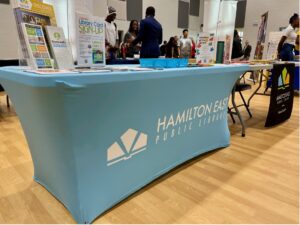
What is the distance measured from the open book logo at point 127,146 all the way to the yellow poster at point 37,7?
28.0 inches

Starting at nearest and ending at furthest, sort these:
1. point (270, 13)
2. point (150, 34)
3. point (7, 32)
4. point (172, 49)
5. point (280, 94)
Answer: point (280, 94), point (150, 34), point (172, 49), point (7, 32), point (270, 13)

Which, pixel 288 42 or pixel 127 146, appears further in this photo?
pixel 288 42

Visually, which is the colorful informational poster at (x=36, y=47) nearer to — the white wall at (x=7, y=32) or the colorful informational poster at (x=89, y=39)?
the colorful informational poster at (x=89, y=39)

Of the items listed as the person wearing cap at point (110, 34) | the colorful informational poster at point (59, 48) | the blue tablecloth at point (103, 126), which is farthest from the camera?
the person wearing cap at point (110, 34)

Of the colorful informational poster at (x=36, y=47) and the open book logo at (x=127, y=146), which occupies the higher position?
the colorful informational poster at (x=36, y=47)

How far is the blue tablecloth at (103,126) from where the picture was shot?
39.0 inches

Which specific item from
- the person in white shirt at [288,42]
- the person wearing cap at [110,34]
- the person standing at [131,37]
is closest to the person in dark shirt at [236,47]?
the person in white shirt at [288,42]

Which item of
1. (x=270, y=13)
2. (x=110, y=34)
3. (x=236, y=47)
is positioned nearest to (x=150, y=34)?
(x=110, y=34)

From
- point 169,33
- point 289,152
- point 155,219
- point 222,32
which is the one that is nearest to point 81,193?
point 155,219

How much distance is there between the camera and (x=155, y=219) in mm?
1248

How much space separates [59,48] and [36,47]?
4.8 inches

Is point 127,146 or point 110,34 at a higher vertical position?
point 110,34

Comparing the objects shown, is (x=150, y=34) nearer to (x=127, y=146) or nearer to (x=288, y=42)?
(x=127, y=146)

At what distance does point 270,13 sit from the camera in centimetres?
1039
